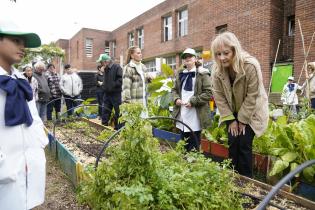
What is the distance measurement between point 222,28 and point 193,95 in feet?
38.4

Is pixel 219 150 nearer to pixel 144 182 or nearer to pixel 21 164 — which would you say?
pixel 144 182

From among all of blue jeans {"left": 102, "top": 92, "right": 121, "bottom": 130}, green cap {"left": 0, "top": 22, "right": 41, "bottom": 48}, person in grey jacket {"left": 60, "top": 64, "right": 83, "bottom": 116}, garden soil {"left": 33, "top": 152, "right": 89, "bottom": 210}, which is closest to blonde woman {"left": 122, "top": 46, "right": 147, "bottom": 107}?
blue jeans {"left": 102, "top": 92, "right": 121, "bottom": 130}

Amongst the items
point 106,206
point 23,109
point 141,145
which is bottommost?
point 106,206

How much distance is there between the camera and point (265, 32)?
470 inches

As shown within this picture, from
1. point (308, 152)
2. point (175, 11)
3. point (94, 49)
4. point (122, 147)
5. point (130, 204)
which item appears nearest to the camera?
point (130, 204)

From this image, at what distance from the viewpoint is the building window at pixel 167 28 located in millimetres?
19641

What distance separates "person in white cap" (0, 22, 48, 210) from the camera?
5.40 ft

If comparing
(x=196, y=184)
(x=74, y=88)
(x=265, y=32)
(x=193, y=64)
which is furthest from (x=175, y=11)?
(x=196, y=184)

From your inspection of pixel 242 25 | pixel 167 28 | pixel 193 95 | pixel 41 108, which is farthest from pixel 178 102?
pixel 167 28

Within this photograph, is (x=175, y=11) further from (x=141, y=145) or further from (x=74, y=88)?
(x=141, y=145)

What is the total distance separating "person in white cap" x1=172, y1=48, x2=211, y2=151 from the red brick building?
4165mm

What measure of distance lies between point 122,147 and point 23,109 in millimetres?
627

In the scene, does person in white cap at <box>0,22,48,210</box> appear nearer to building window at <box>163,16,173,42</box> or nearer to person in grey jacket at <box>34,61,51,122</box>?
person in grey jacket at <box>34,61,51,122</box>

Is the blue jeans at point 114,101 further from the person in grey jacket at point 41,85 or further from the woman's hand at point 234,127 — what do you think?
the woman's hand at point 234,127
